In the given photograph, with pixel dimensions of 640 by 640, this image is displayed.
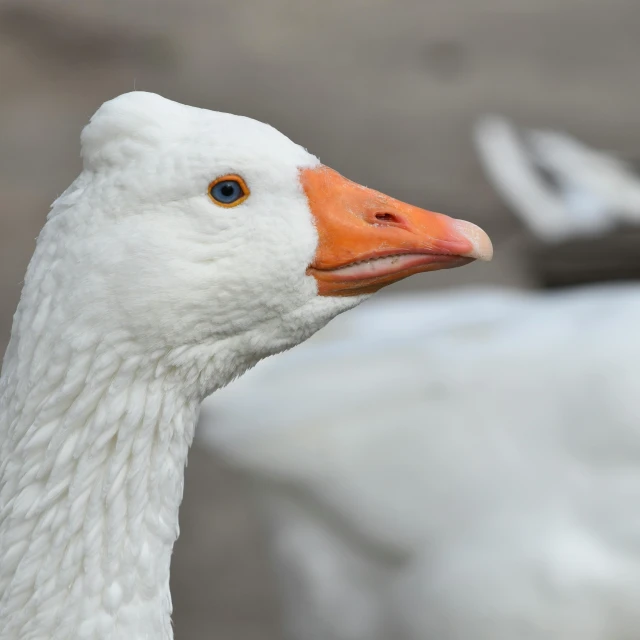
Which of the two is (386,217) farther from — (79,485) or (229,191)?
(79,485)

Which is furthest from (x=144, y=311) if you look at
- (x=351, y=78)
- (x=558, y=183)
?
(x=351, y=78)

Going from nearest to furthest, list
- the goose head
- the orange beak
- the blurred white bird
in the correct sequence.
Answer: the goose head < the orange beak < the blurred white bird

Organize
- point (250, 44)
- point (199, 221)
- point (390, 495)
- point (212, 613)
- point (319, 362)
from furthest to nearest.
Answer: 1. point (250, 44)
2. point (212, 613)
3. point (319, 362)
4. point (390, 495)
5. point (199, 221)

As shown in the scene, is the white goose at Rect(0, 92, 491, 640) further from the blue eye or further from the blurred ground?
the blurred ground

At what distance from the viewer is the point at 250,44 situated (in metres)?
8.68

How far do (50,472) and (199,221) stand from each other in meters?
0.49

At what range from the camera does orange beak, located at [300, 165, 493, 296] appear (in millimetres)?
1949

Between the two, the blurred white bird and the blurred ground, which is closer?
the blurred white bird

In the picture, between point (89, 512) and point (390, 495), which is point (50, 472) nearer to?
point (89, 512)

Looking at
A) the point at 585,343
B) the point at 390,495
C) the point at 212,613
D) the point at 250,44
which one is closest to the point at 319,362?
the point at 390,495

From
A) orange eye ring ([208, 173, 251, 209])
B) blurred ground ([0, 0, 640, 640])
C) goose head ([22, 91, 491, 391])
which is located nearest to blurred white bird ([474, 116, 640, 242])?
blurred ground ([0, 0, 640, 640])

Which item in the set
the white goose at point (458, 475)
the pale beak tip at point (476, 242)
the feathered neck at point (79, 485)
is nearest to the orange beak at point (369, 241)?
the pale beak tip at point (476, 242)

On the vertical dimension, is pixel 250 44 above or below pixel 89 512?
above

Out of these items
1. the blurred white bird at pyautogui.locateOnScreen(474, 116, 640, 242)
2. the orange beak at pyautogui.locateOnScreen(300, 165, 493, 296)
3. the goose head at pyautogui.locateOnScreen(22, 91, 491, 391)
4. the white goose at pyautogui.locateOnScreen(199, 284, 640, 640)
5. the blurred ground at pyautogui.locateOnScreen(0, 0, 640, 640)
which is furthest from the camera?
the blurred ground at pyautogui.locateOnScreen(0, 0, 640, 640)
